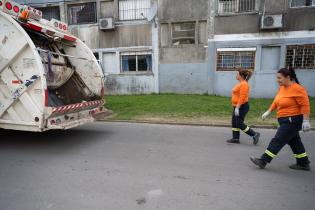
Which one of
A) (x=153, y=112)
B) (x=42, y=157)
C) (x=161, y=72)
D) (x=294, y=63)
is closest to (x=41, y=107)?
(x=42, y=157)

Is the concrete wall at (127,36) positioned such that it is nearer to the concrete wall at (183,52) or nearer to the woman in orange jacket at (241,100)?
the concrete wall at (183,52)

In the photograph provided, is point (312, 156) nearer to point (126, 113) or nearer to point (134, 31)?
point (126, 113)

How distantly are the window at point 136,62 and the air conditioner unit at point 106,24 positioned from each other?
64.5 inches

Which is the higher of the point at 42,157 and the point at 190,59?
the point at 190,59

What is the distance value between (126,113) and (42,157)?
428 cm

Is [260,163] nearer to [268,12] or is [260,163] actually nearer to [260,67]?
[260,67]

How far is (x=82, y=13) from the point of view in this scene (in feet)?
47.4

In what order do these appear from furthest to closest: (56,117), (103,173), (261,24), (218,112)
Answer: (261,24) < (218,112) < (56,117) < (103,173)

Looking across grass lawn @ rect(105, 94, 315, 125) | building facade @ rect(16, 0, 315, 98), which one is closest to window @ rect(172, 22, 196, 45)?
building facade @ rect(16, 0, 315, 98)

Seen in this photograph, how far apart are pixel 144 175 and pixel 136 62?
36.1ft

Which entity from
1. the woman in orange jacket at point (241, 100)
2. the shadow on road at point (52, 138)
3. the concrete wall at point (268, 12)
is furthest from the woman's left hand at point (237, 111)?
the concrete wall at point (268, 12)

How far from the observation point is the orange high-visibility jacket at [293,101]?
11.7 ft

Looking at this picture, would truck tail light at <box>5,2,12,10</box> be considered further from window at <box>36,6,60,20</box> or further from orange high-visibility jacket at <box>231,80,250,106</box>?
window at <box>36,6,60,20</box>

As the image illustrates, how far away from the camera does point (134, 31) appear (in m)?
13.6
